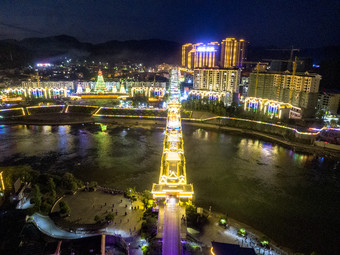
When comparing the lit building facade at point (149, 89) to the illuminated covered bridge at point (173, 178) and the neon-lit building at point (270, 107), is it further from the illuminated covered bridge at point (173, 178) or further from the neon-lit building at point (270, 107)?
the illuminated covered bridge at point (173, 178)

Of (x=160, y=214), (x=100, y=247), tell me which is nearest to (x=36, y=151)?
(x=160, y=214)

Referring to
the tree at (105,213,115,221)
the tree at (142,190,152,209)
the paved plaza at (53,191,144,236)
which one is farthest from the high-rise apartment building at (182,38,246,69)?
the tree at (105,213,115,221)

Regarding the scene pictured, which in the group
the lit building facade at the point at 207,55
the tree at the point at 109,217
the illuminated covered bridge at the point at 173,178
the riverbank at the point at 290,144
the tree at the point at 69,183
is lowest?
the riverbank at the point at 290,144

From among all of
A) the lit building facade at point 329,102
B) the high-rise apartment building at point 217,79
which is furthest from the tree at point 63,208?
the high-rise apartment building at point 217,79

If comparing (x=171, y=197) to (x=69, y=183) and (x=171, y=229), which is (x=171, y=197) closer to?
(x=171, y=229)

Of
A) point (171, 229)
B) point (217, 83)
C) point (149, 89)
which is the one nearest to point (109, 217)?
point (171, 229)

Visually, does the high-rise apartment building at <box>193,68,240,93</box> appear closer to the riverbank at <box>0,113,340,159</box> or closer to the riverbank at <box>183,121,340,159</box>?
the riverbank at <box>0,113,340,159</box>
